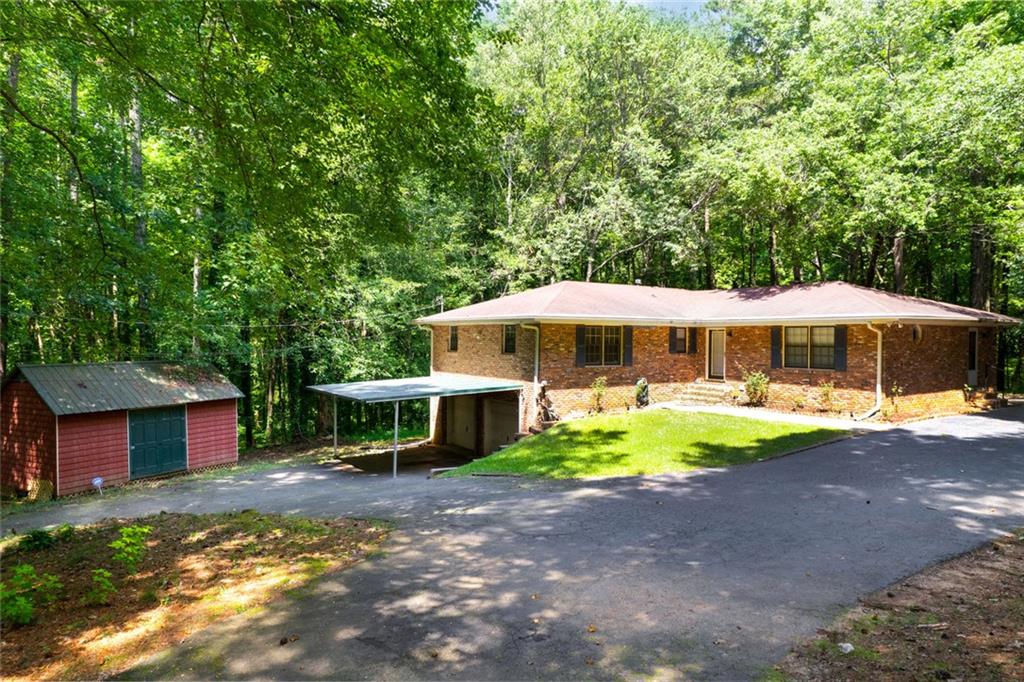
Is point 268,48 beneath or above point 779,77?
beneath

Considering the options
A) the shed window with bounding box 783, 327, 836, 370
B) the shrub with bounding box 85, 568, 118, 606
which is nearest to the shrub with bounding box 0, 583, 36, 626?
the shrub with bounding box 85, 568, 118, 606

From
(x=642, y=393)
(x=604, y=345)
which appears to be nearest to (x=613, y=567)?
(x=604, y=345)

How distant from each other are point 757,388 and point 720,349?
2.38m

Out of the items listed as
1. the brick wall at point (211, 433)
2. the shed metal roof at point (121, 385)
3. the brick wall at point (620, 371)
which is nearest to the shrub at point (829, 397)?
the brick wall at point (620, 371)

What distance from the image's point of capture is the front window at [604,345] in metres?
16.5

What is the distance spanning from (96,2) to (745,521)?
991 cm

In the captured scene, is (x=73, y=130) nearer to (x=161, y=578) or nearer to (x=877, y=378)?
(x=161, y=578)

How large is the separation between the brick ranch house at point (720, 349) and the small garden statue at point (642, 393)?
0.23m

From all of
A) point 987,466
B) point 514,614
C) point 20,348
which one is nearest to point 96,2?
point 514,614

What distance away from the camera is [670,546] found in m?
6.18

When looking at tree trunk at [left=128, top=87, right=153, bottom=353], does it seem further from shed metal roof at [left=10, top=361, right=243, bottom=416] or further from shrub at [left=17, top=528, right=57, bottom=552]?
shrub at [left=17, top=528, right=57, bottom=552]

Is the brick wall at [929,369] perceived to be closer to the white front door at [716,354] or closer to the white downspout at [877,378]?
the white downspout at [877,378]

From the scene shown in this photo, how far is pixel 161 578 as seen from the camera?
5148mm

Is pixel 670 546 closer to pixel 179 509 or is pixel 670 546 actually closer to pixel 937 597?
pixel 937 597
